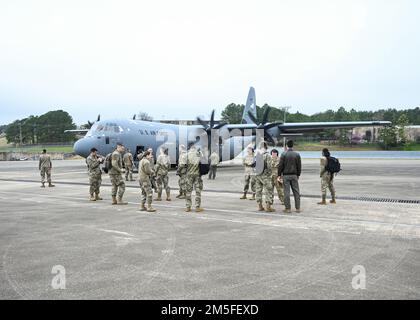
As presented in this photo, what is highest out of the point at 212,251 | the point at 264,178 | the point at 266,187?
the point at 264,178

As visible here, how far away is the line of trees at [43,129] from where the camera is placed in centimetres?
11168

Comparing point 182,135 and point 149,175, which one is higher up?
point 182,135

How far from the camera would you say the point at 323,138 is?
8694 cm

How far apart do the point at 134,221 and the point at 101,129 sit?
15.1m

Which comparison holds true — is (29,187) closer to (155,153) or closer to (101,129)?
(101,129)

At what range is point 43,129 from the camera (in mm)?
115938

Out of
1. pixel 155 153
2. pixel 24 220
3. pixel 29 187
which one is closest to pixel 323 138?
pixel 155 153

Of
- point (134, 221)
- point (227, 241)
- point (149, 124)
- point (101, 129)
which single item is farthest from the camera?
point (149, 124)

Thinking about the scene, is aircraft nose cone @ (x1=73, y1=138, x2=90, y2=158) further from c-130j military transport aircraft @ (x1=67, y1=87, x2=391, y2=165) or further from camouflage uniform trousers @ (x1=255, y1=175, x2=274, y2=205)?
camouflage uniform trousers @ (x1=255, y1=175, x2=274, y2=205)

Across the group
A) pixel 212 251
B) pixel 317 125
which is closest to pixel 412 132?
pixel 317 125

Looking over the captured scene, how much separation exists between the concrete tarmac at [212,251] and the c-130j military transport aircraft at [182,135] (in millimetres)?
11488

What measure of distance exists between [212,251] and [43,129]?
12162 cm

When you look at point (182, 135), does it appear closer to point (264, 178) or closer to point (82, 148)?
point (82, 148)

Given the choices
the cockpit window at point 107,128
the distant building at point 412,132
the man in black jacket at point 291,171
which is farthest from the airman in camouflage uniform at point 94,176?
the distant building at point 412,132
